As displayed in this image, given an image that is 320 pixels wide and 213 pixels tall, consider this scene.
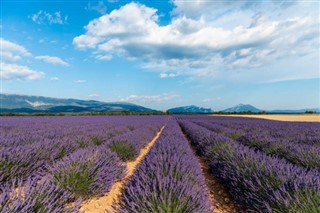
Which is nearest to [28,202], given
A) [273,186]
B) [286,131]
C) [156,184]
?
[156,184]

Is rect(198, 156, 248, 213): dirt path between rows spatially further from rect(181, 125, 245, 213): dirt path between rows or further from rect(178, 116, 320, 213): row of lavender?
rect(178, 116, 320, 213): row of lavender

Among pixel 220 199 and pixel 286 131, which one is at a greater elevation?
pixel 286 131

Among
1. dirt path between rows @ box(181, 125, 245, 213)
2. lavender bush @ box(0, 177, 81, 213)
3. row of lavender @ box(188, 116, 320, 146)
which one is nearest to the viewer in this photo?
lavender bush @ box(0, 177, 81, 213)

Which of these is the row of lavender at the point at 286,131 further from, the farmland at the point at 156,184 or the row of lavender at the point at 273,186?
the row of lavender at the point at 273,186

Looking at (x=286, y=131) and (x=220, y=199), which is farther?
(x=286, y=131)

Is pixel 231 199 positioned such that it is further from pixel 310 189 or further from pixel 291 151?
pixel 291 151

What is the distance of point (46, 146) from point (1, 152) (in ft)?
3.34

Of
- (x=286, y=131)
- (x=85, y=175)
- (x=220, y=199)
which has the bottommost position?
(x=220, y=199)

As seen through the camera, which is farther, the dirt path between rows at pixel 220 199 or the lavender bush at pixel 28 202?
the dirt path between rows at pixel 220 199

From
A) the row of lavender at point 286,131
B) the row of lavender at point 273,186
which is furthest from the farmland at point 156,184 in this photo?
the row of lavender at point 286,131

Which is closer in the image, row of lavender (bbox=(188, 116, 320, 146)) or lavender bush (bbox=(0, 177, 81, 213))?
lavender bush (bbox=(0, 177, 81, 213))

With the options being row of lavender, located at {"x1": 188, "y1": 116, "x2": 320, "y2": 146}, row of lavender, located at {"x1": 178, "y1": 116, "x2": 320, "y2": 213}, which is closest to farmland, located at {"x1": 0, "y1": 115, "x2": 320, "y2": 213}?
row of lavender, located at {"x1": 178, "y1": 116, "x2": 320, "y2": 213}

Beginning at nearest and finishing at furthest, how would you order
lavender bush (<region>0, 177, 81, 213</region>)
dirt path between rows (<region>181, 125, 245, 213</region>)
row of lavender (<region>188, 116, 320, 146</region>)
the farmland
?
lavender bush (<region>0, 177, 81, 213</region>), the farmland, dirt path between rows (<region>181, 125, 245, 213</region>), row of lavender (<region>188, 116, 320, 146</region>)

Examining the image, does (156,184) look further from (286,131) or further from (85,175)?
(286,131)
